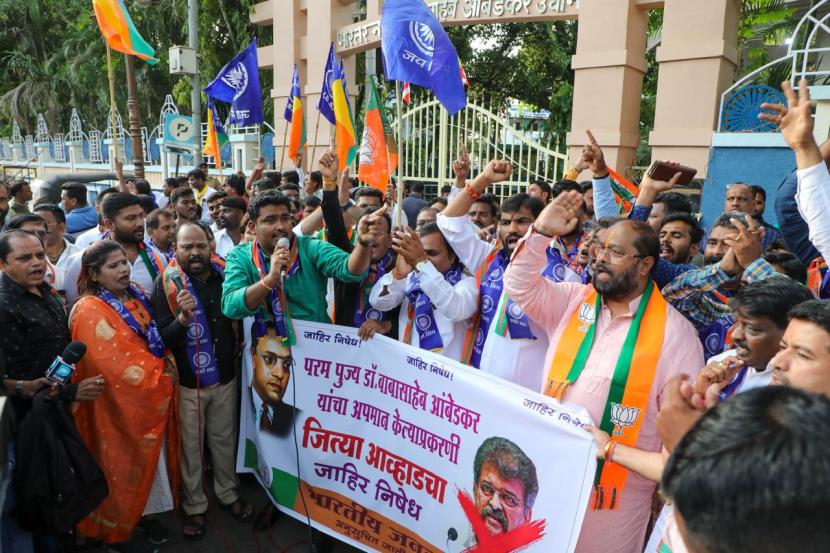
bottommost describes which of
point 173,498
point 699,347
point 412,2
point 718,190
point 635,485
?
point 173,498

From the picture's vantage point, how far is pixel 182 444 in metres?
3.26

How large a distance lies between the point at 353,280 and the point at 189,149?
7527 millimetres

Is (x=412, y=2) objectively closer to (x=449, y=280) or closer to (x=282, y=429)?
(x=449, y=280)

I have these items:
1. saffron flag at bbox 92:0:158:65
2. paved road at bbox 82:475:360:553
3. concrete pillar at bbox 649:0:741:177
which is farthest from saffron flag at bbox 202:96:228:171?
paved road at bbox 82:475:360:553

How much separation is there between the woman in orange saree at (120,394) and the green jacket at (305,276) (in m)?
0.48

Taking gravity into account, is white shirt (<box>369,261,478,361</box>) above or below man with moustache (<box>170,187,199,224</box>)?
below

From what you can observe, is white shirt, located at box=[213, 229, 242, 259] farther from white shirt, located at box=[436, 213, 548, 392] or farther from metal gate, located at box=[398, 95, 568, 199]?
metal gate, located at box=[398, 95, 568, 199]

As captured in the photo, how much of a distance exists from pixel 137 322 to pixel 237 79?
18.8 ft

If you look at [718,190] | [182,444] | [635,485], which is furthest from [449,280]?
[718,190]

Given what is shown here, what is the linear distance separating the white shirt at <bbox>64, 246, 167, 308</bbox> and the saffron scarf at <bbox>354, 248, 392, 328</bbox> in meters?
1.27

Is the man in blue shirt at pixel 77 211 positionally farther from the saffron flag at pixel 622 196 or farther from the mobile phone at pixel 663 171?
the mobile phone at pixel 663 171

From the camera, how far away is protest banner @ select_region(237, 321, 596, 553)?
218cm

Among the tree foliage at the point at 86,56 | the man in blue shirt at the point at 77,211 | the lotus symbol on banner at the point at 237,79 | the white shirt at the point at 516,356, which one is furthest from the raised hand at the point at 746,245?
the tree foliage at the point at 86,56

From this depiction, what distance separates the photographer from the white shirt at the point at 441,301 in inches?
108
